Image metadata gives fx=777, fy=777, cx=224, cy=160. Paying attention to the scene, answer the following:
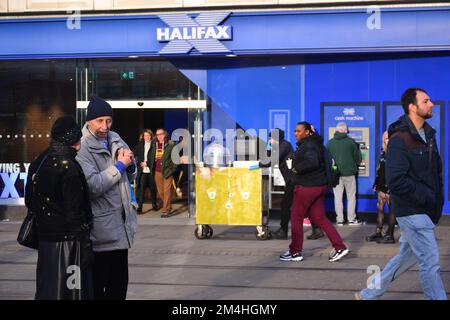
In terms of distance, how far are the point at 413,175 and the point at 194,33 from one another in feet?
27.7

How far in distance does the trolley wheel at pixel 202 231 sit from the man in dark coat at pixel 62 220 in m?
6.64

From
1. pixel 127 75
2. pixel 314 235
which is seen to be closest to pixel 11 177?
pixel 127 75

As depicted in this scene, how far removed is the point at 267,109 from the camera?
14398 mm

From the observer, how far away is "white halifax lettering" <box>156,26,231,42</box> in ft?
45.7

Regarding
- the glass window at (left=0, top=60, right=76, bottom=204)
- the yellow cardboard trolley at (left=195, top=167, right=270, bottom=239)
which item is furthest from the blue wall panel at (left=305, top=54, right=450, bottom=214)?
the glass window at (left=0, top=60, right=76, bottom=204)

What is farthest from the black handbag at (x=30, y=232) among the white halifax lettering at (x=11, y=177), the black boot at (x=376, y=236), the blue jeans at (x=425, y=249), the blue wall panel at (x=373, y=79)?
the white halifax lettering at (x=11, y=177)

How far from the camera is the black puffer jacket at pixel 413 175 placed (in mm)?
6090

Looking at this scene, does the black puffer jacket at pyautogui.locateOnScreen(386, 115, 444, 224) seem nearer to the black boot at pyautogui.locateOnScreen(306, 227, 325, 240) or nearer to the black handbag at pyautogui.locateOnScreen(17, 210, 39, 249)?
the black handbag at pyautogui.locateOnScreen(17, 210, 39, 249)

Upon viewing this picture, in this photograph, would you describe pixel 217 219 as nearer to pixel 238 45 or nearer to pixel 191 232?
pixel 191 232

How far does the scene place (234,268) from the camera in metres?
9.38

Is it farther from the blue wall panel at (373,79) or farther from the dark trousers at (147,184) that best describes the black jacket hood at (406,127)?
the dark trousers at (147,184)

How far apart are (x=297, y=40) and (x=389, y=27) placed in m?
1.60

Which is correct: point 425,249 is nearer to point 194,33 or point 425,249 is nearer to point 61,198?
point 61,198
